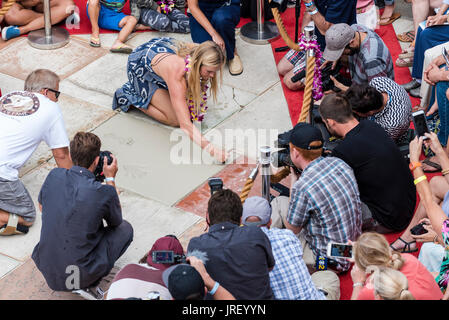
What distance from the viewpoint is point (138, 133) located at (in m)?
6.45

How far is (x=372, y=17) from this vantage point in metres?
7.68

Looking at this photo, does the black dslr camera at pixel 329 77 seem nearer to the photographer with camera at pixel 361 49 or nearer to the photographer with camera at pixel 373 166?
the photographer with camera at pixel 361 49

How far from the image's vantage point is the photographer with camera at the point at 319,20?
270 inches

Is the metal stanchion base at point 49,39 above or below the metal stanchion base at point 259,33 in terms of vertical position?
below

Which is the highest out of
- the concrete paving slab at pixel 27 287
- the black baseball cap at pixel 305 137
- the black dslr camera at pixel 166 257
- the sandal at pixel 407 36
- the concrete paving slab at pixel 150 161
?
the black baseball cap at pixel 305 137

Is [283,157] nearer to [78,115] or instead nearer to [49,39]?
[78,115]

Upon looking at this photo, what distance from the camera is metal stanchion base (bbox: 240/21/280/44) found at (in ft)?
25.4

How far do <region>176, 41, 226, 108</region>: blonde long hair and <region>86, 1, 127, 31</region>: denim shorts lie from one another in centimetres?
190

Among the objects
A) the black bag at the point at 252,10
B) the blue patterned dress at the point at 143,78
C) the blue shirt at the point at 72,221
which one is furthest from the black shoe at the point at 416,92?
the blue shirt at the point at 72,221

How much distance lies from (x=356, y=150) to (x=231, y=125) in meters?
1.78

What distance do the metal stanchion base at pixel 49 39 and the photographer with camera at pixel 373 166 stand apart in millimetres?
3550

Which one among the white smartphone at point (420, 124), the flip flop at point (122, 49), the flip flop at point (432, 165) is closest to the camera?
the white smartphone at point (420, 124)

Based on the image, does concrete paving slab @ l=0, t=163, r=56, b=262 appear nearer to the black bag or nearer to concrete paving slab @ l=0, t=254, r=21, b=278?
concrete paving slab @ l=0, t=254, r=21, b=278

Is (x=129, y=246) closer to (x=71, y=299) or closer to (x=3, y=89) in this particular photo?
(x=71, y=299)
